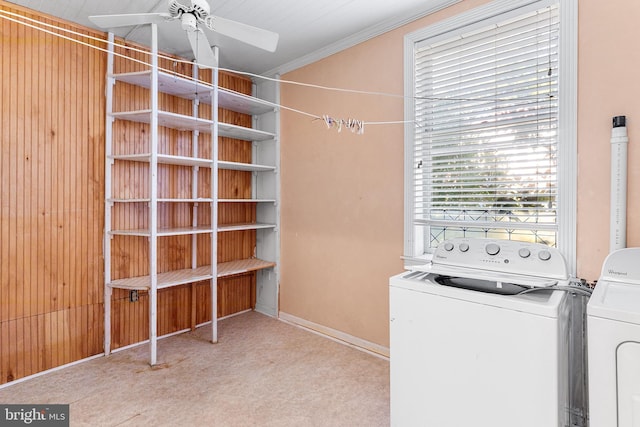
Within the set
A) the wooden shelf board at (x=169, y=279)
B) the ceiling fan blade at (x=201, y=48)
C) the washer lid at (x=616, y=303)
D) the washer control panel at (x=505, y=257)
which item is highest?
the ceiling fan blade at (x=201, y=48)

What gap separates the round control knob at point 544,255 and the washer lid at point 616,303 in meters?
0.20

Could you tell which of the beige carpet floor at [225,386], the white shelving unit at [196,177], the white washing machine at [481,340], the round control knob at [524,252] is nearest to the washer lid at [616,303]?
the white washing machine at [481,340]

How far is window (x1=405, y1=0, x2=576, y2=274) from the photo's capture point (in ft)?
6.05

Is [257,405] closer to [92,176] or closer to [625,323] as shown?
[625,323]

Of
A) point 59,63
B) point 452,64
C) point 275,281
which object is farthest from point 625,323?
point 59,63

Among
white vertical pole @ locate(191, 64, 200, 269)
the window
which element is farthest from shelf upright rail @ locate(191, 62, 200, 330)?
the window

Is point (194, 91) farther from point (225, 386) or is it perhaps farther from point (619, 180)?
point (619, 180)

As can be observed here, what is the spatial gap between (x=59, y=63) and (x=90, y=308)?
5.74 ft

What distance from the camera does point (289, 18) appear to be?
2418 millimetres

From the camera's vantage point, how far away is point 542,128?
1889 mm

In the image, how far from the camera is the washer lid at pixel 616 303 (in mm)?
1090

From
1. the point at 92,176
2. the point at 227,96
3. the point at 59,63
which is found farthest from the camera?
the point at 227,96

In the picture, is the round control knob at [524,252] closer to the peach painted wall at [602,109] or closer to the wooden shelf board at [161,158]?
the peach painted wall at [602,109]

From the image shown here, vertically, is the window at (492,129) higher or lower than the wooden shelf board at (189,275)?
higher
